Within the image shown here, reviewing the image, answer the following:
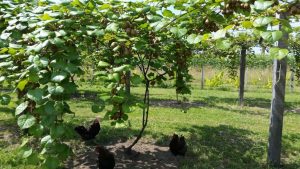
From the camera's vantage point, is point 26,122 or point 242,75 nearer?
point 26,122

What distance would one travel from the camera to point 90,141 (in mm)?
6992

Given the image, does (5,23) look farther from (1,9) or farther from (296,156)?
(296,156)

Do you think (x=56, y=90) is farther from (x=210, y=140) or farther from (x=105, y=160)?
(x=210, y=140)

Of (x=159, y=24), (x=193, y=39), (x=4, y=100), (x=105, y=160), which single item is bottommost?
(x=105, y=160)

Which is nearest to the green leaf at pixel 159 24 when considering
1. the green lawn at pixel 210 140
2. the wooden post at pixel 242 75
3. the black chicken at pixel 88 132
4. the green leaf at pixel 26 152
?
the green leaf at pixel 26 152

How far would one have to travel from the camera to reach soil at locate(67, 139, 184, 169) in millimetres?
6031

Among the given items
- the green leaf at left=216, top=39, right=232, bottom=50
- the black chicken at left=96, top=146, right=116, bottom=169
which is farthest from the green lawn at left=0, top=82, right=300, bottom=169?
the green leaf at left=216, top=39, right=232, bottom=50

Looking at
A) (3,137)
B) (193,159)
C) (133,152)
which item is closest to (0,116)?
(3,137)

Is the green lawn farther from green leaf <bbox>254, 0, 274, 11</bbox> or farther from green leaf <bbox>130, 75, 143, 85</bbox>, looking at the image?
green leaf <bbox>254, 0, 274, 11</bbox>

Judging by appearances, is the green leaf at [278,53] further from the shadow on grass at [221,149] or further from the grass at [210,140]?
the shadow on grass at [221,149]

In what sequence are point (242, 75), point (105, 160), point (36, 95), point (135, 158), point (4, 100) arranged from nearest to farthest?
point (36, 95) → point (4, 100) → point (105, 160) → point (135, 158) → point (242, 75)

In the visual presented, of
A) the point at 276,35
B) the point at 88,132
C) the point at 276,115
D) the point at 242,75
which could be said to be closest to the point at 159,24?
the point at 276,35

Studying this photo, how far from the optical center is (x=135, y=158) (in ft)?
20.7

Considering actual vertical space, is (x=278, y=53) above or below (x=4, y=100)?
above
